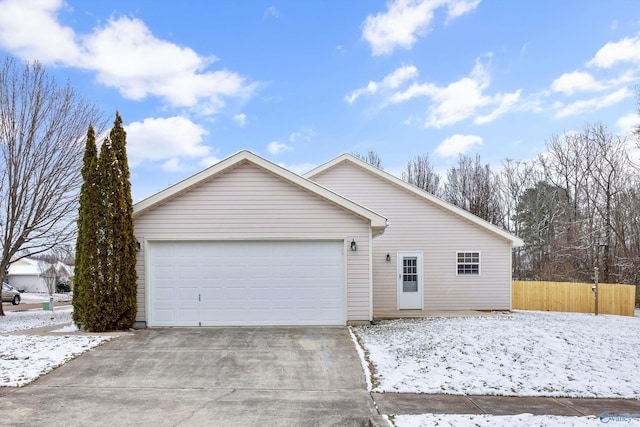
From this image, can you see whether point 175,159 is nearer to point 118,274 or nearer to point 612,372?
point 118,274

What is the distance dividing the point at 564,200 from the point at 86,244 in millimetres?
29799

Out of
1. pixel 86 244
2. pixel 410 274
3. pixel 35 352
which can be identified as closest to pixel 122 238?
pixel 86 244

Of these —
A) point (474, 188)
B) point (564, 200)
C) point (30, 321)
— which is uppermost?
point (474, 188)

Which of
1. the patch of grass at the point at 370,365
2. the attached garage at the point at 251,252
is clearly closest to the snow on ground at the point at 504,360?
the patch of grass at the point at 370,365

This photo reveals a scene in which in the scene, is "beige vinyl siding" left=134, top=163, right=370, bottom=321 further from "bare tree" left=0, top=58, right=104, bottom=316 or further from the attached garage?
"bare tree" left=0, top=58, right=104, bottom=316

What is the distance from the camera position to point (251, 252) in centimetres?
1023

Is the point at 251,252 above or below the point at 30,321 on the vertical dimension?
above

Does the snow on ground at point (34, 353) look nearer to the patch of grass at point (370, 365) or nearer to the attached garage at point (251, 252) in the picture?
the attached garage at point (251, 252)

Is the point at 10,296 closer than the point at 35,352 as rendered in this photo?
No

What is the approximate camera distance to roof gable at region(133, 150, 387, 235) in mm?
10086

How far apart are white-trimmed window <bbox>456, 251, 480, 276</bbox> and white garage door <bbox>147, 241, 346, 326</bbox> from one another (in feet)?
19.4

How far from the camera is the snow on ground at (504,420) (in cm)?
477

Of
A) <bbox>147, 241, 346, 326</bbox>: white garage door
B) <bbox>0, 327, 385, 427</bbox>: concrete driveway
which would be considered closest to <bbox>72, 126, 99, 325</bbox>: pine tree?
<bbox>147, 241, 346, 326</bbox>: white garage door

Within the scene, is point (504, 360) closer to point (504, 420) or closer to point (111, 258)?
point (504, 420)
